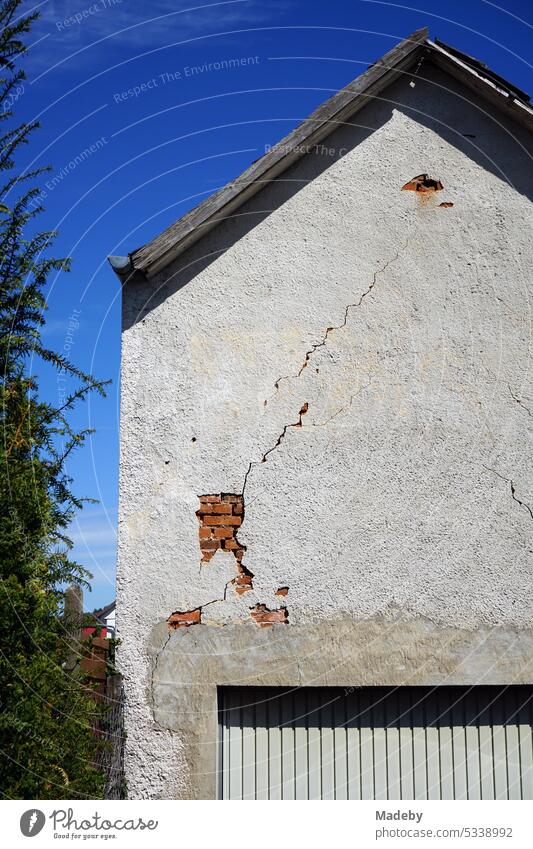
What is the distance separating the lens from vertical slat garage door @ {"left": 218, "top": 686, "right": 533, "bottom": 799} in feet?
17.9

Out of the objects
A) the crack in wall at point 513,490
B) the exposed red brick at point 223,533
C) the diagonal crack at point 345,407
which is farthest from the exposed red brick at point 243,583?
the crack in wall at point 513,490

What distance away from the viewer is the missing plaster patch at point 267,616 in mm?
5441

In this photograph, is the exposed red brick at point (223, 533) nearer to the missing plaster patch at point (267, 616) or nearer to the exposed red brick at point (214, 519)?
the exposed red brick at point (214, 519)

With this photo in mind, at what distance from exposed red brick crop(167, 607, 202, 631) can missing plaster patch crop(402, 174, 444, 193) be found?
3393 millimetres

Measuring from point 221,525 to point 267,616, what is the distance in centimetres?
69

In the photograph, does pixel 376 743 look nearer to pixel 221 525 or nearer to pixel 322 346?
pixel 221 525

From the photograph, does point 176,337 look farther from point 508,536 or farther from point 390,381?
point 508,536

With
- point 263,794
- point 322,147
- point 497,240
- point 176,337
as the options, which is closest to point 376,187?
point 322,147

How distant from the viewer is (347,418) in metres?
5.68

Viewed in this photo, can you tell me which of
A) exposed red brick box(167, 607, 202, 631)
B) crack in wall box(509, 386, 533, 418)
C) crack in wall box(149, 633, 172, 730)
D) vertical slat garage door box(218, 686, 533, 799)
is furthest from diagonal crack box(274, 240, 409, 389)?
vertical slat garage door box(218, 686, 533, 799)

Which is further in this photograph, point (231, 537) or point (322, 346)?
point (322, 346)

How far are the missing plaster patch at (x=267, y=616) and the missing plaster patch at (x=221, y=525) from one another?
0.23 metres

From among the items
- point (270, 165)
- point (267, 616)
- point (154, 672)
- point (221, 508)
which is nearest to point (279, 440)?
point (221, 508)

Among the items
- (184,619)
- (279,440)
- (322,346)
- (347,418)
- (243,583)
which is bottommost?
(184,619)
